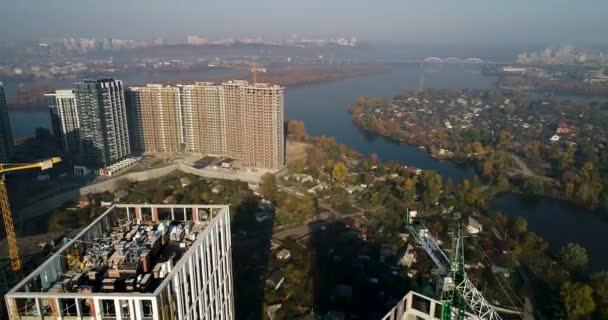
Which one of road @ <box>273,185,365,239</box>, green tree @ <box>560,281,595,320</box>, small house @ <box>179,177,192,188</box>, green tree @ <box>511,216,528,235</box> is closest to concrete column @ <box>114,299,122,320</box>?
green tree @ <box>560,281,595,320</box>

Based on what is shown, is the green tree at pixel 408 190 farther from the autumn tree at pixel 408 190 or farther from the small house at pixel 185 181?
the small house at pixel 185 181

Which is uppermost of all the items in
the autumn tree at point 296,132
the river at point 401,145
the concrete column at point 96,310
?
the concrete column at point 96,310

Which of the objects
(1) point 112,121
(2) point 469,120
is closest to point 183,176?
(1) point 112,121

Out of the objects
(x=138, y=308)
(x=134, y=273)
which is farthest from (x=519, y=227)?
(x=138, y=308)

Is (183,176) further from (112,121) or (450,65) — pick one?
(450,65)

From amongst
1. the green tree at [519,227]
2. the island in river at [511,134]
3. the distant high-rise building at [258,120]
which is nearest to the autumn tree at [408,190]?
the green tree at [519,227]

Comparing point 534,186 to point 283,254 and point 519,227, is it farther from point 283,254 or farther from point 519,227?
point 283,254
